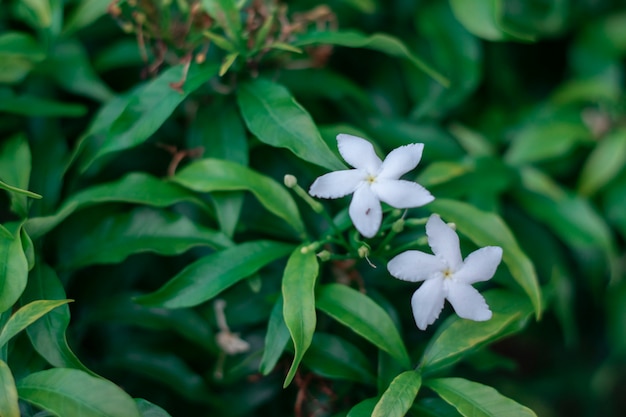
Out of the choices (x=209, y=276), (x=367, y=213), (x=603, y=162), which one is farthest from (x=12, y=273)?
(x=603, y=162)

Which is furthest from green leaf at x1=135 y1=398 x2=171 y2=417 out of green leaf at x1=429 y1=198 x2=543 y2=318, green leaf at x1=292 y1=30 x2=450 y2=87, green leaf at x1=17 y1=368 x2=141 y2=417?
green leaf at x1=292 y1=30 x2=450 y2=87

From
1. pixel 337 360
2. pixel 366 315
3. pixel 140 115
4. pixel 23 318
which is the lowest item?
pixel 337 360

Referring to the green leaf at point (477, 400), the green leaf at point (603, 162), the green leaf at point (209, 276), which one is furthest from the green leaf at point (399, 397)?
the green leaf at point (603, 162)

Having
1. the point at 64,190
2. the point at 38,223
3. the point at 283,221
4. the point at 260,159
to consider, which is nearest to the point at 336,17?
the point at 260,159

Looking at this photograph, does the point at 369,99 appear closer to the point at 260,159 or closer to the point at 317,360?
the point at 260,159

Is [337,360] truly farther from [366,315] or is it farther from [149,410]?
[149,410]

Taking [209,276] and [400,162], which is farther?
[209,276]

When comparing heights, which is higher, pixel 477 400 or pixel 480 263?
pixel 480 263
